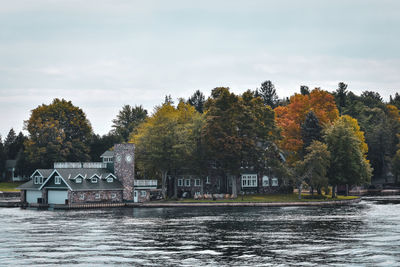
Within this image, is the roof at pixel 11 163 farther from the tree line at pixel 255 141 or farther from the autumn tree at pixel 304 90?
the autumn tree at pixel 304 90

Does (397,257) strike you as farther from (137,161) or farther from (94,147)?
(94,147)

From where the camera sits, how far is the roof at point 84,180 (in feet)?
311

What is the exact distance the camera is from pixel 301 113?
121125 mm

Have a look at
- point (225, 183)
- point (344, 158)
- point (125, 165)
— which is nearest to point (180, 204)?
point (125, 165)

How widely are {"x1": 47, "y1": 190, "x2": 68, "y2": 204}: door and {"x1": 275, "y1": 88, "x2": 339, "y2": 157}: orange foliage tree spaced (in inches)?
1822

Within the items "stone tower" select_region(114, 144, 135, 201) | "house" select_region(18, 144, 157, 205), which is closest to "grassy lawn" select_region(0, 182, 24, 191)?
"house" select_region(18, 144, 157, 205)

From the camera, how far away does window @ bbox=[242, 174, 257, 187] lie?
369ft

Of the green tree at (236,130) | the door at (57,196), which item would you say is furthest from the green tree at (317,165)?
the door at (57,196)

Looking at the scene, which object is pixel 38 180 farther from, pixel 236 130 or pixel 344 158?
pixel 344 158

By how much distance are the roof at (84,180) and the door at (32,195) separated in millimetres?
1085

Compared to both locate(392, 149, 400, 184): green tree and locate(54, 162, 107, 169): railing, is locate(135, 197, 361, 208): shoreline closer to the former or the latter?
locate(54, 162, 107, 169): railing

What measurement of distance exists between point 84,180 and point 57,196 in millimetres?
5488

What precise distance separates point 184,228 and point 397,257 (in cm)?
2530

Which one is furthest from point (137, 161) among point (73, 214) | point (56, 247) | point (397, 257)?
point (397, 257)
